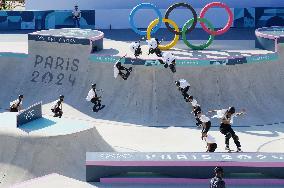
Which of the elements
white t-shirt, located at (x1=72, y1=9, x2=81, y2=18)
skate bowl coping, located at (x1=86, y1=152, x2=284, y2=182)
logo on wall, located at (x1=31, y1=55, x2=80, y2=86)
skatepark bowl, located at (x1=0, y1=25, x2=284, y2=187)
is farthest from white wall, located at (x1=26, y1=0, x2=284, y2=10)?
skate bowl coping, located at (x1=86, y1=152, x2=284, y2=182)

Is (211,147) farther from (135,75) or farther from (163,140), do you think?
(135,75)

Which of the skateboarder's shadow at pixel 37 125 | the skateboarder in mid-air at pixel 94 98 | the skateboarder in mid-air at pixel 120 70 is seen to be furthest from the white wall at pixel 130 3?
the skateboarder's shadow at pixel 37 125

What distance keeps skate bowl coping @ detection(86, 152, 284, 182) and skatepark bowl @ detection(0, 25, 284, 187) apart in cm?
131

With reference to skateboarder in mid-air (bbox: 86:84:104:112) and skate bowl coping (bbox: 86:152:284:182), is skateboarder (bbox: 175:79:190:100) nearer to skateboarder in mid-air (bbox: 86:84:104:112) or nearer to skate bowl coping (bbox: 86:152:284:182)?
skateboarder in mid-air (bbox: 86:84:104:112)

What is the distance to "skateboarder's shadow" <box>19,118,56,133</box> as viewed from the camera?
653 inches

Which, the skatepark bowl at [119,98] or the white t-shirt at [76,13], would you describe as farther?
the white t-shirt at [76,13]

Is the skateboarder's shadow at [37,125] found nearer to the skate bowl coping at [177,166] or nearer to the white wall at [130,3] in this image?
the skate bowl coping at [177,166]

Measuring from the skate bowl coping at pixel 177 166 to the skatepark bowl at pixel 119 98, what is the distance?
1.31 meters

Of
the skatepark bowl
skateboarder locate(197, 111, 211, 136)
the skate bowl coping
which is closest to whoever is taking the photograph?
the skate bowl coping

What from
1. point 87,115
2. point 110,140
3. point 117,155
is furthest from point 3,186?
point 87,115

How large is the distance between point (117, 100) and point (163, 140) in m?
3.95

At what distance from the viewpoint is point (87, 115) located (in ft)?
76.7

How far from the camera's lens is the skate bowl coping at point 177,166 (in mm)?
13680

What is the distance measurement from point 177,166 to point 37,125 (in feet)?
17.7
